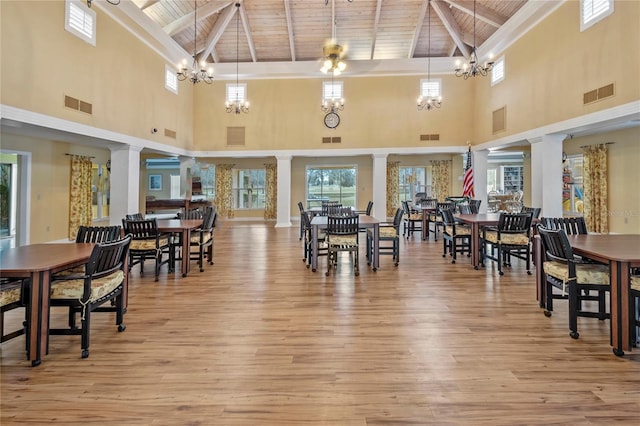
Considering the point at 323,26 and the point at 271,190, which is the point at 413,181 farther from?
the point at 323,26

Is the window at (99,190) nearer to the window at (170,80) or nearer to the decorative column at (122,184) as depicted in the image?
the decorative column at (122,184)

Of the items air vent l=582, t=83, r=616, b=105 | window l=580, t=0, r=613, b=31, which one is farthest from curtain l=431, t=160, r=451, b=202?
window l=580, t=0, r=613, b=31

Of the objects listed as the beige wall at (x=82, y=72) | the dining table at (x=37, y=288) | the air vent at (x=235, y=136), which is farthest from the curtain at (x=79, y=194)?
the dining table at (x=37, y=288)

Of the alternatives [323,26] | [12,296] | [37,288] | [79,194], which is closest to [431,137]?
[323,26]

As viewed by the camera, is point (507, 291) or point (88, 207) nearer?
point (507, 291)

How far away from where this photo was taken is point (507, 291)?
4.31 metres

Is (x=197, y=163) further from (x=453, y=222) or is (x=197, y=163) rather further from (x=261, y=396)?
(x=261, y=396)

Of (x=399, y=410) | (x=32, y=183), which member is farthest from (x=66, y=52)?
(x=399, y=410)

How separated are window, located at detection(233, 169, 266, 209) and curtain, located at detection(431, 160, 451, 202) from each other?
7736 mm

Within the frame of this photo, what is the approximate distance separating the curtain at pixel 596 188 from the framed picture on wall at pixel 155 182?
60.7ft

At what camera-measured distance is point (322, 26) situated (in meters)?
11.0

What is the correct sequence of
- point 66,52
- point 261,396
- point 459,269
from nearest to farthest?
1. point 261,396
2. point 459,269
3. point 66,52

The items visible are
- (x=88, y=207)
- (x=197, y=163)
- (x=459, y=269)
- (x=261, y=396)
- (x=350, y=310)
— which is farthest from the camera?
(x=197, y=163)

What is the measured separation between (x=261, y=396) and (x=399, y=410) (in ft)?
2.98
